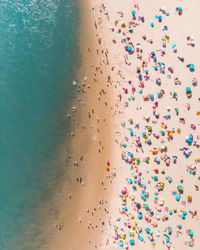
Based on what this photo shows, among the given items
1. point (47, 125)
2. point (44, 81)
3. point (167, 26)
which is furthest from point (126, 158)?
point (167, 26)

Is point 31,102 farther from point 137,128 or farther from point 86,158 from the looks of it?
point 137,128

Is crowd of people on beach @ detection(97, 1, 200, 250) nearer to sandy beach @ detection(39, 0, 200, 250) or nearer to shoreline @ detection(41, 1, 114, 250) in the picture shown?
sandy beach @ detection(39, 0, 200, 250)

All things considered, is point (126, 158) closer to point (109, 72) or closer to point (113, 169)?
point (113, 169)

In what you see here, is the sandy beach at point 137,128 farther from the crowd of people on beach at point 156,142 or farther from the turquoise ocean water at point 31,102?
the turquoise ocean water at point 31,102

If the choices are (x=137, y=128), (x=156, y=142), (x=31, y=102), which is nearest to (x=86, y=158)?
(x=137, y=128)

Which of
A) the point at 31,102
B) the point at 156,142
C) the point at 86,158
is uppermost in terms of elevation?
the point at 31,102

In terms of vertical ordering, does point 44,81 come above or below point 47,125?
above
